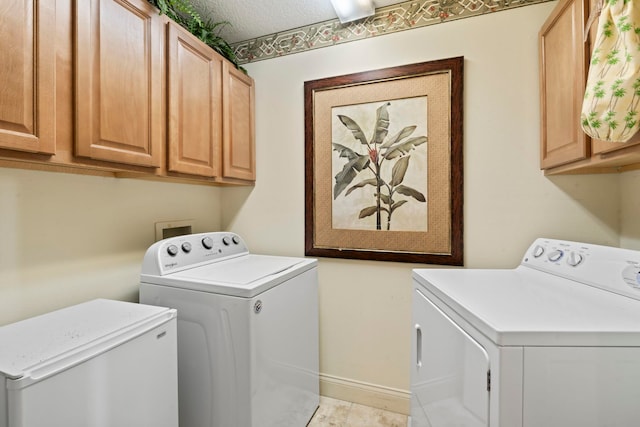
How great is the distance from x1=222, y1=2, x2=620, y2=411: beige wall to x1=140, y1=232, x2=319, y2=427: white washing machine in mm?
446

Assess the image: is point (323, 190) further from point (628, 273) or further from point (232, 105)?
point (628, 273)

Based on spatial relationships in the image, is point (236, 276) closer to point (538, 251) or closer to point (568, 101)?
point (538, 251)

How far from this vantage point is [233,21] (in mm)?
1878

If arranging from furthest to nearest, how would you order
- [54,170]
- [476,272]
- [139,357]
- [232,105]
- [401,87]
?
1. [232,105]
2. [401,87]
3. [476,272]
4. [54,170]
5. [139,357]

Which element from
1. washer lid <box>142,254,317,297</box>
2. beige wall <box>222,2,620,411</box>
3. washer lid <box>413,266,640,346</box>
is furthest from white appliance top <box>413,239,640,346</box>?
washer lid <box>142,254,317,297</box>

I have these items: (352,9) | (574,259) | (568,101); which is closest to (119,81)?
(352,9)

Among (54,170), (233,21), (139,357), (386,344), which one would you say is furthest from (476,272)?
(233,21)

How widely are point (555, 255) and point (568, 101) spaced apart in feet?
2.26

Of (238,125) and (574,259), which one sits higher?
(238,125)

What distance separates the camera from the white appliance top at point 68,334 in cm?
78

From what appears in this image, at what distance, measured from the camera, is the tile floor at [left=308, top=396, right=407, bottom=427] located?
170cm

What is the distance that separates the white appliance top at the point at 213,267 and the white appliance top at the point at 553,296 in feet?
2.36

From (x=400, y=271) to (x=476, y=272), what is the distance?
510mm

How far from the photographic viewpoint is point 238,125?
1.92m
